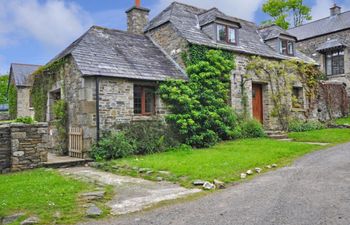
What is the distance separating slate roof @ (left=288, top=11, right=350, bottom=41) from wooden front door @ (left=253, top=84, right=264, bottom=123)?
1525 cm

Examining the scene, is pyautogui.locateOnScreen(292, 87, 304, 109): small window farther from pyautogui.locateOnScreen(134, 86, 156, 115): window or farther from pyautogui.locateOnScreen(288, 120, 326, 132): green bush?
pyautogui.locateOnScreen(134, 86, 156, 115): window

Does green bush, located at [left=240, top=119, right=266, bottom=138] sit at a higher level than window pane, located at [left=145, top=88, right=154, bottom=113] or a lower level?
lower

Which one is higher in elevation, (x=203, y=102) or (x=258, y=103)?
(x=258, y=103)

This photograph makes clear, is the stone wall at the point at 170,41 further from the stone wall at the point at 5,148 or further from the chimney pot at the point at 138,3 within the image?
the stone wall at the point at 5,148

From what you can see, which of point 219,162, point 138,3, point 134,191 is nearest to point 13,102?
point 138,3

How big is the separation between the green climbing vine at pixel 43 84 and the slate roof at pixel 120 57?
2.84 feet

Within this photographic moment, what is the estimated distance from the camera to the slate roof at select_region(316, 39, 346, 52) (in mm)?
29028

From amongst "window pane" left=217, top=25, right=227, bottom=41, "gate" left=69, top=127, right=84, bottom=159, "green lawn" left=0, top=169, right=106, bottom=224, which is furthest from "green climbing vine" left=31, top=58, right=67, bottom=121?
"window pane" left=217, top=25, right=227, bottom=41

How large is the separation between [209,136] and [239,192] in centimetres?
820

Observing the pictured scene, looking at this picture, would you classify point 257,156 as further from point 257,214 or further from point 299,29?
point 299,29

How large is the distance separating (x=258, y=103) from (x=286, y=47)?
4.89 m

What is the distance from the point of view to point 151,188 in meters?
7.58

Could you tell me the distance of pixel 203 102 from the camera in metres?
15.6

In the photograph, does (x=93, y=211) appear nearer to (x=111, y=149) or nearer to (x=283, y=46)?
(x=111, y=149)
